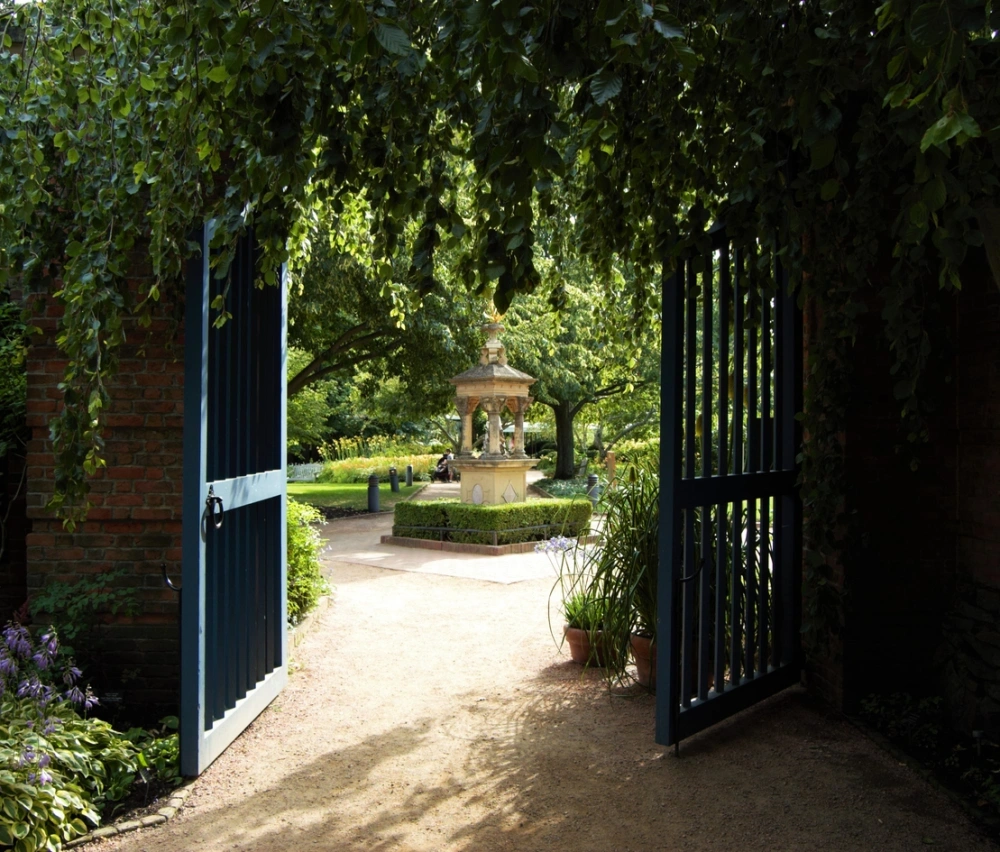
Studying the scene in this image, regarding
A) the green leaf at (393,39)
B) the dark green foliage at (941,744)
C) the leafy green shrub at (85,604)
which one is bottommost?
the dark green foliage at (941,744)

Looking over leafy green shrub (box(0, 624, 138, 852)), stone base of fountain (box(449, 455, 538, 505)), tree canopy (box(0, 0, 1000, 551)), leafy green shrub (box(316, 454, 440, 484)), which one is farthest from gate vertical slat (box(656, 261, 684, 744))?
leafy green shrub (box(316, 454, 440, 484))

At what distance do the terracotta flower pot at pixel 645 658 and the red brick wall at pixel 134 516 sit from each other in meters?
2.81

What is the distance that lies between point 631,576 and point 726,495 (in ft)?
3.68

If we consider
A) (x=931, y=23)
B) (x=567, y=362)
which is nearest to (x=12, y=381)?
(x=931, y=23)

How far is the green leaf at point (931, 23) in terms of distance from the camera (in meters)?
1.76

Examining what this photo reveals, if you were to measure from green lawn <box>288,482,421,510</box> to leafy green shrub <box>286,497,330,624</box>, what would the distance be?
13.4 metres

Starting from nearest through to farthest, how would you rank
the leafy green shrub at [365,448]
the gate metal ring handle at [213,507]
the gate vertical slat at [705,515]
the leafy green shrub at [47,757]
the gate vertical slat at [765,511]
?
1. the leafy green shrub at [47,757]
2. the gate metal ring handle at [213,507]
3. the gate vertical slat at [705,515]
4. the gate vertical slat at [765,511]
5. the leafy green shrub at [365,448]

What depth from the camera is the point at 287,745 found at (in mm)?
4816

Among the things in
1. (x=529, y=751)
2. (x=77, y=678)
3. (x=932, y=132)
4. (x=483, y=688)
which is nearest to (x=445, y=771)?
(x=529, y=751)

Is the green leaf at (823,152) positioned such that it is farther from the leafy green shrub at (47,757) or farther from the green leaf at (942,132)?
the leafy green shrub at (47,757)

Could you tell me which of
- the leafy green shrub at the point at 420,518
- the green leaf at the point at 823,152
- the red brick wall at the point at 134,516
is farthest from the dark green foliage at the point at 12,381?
the leafy green shrub at the point at 420,518

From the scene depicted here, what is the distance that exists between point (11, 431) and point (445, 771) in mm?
3262

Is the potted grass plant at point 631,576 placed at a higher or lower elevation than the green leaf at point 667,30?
lower

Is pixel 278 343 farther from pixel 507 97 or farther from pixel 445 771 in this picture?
pixel 507 97
